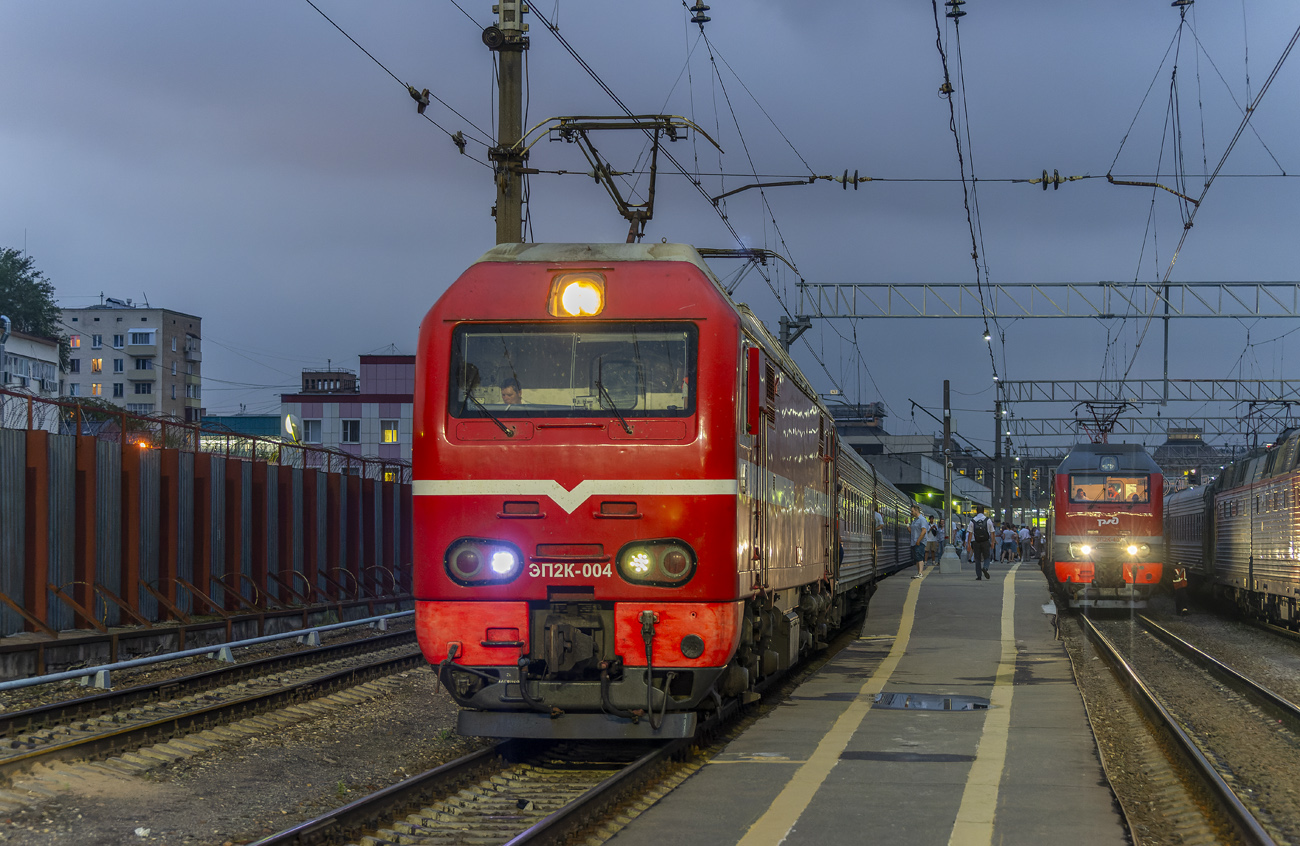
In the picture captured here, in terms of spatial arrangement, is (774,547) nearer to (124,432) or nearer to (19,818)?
(19,818)

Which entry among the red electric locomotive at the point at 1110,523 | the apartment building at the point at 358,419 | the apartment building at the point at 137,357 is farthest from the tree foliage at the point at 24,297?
the red electric locomotive at the point at 1110,523

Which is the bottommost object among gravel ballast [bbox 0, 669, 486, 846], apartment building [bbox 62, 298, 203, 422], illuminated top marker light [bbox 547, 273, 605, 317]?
gravel ballast [bbox 0, 669, 486, 846]

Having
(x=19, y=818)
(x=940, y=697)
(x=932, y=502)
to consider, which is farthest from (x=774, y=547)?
(x=932, y=502)

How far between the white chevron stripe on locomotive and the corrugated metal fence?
346 inches

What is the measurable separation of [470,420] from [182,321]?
9819cm

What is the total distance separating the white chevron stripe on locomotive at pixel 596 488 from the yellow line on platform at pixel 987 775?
8.13 feet

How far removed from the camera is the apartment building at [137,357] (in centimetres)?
9850

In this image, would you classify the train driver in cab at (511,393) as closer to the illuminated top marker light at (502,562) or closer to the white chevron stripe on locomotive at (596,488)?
the white chevron stripe on locomotive at (596,488)

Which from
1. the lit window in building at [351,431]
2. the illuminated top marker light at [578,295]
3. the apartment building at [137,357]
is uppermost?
the apartment building at [137,357]

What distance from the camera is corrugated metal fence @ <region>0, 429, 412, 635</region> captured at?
51.3 feet

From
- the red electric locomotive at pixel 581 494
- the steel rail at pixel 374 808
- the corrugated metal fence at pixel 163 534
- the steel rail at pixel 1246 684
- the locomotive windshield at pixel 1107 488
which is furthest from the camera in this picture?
the locomotive windshield at pixel 1107 488

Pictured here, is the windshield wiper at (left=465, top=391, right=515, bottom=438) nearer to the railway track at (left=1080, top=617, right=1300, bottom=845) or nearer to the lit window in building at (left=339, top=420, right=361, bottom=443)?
the railway track at (left=1080, top=617, right=1300, bottom=845)

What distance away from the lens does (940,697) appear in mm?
12984

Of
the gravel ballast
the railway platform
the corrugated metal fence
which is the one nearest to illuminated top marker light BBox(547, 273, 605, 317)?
the railway platform
